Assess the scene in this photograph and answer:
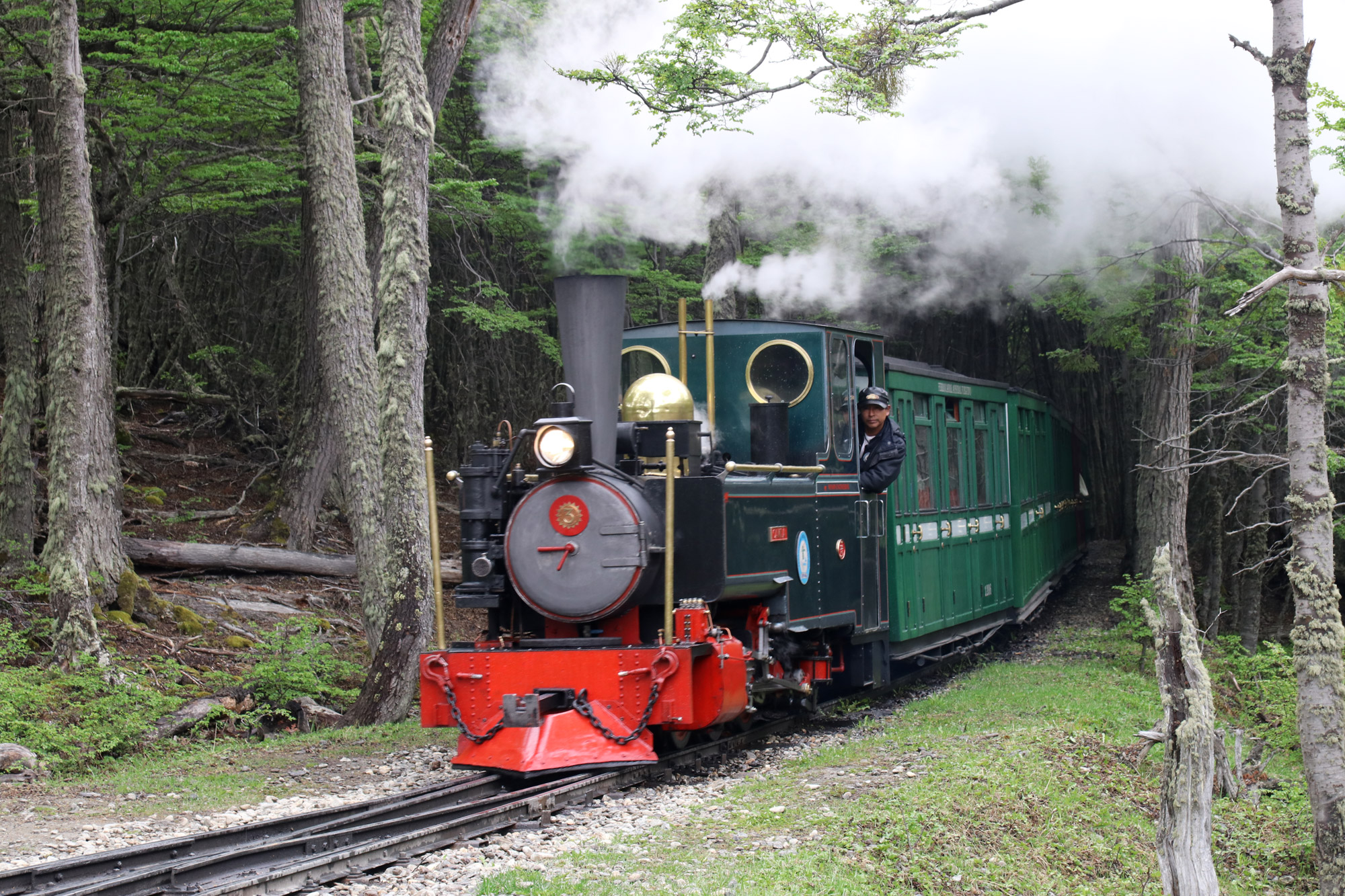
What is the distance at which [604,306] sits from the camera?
6.64m

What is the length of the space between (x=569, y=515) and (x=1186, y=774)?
11.0ft

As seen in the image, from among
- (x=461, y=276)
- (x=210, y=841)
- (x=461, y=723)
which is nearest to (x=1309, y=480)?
(x=461, y=723)

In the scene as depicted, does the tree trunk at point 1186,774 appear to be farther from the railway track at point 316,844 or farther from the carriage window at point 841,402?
the carriage window at point 841,402

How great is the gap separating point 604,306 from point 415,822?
2.78 m

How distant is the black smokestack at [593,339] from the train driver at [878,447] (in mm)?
2521

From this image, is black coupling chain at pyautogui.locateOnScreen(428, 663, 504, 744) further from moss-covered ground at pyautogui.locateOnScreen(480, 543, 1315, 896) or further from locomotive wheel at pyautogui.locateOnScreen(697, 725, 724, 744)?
locomotive wheel at pyautogui.locateOnScreen(697, 725, 724, 744)

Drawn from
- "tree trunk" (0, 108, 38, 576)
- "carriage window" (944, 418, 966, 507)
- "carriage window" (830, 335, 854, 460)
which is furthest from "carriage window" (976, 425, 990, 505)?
"tree trunk" (0, 108, 38, 576)

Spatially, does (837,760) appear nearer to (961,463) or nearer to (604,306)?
(604,306)

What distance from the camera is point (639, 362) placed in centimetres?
855

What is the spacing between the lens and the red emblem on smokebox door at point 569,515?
6805 mm

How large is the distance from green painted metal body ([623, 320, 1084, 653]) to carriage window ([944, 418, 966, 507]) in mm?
18

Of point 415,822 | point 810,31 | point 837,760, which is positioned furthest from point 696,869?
point 810,31

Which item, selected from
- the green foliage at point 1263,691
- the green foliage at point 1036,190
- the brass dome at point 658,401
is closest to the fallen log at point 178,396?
the green foliage at point 1036,190

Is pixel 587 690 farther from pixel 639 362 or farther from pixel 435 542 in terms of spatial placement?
pixel 639 362
